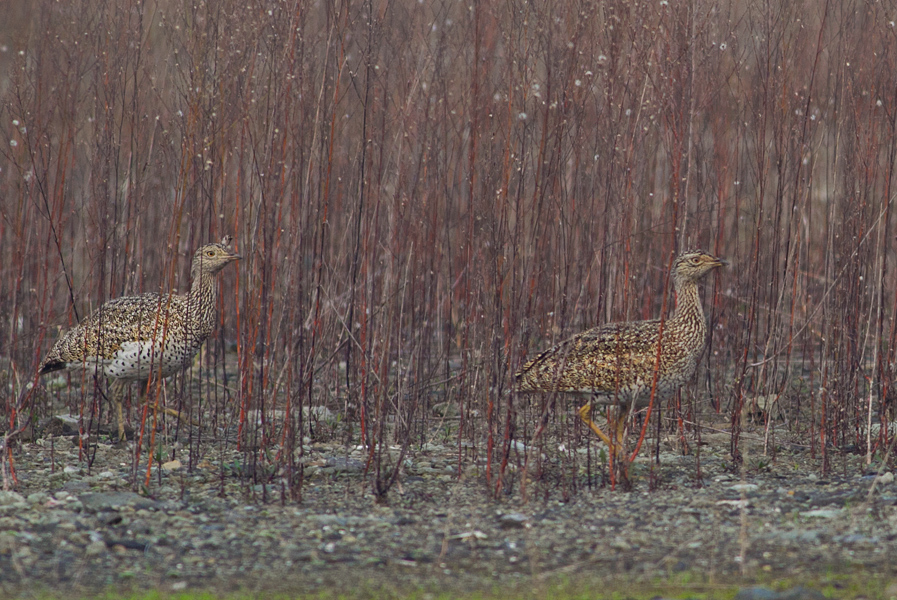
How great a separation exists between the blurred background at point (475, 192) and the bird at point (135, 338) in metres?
0.24

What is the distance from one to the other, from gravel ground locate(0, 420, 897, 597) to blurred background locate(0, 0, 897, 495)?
0.77 feet

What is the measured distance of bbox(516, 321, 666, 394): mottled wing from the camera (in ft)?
20.9

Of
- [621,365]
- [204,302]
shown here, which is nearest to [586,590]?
[621,365]

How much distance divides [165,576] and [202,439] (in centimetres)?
242

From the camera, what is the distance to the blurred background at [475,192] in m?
5.78

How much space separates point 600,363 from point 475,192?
125 centimetres

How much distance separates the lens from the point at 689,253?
22.5 ft

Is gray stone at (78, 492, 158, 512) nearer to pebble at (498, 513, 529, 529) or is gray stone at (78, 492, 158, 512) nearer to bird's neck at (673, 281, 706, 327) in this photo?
pebble at (498, 513, 529, 529)

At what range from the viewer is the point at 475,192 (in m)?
6.79

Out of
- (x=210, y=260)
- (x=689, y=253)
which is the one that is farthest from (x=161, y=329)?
(x=689, y=253)

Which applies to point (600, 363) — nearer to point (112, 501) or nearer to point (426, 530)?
point (426, 530)

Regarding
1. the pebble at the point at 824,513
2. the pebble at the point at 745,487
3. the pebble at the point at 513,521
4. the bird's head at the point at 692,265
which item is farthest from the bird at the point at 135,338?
the pebble at the point at 824,513

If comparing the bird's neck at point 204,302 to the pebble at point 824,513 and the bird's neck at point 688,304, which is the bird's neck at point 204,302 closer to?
the bird's neck at point 688,304

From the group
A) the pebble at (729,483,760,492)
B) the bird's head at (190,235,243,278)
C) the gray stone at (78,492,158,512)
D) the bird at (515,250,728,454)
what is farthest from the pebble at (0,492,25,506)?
the pebble at (729,483,760,492)
